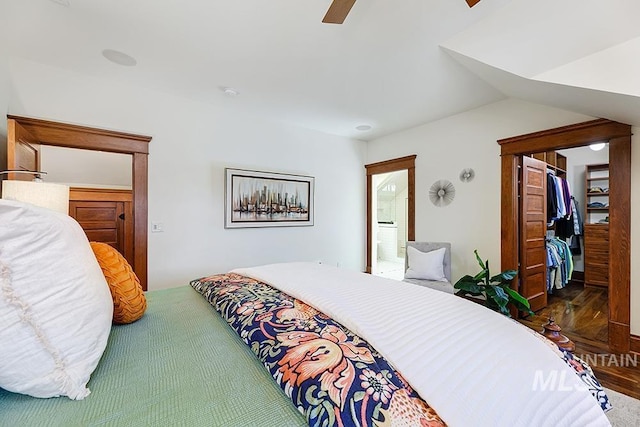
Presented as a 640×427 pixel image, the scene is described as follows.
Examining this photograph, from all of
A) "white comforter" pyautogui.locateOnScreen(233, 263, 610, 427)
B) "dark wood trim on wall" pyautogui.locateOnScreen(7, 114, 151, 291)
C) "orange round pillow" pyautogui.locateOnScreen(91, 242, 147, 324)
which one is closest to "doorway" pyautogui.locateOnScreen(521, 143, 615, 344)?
"white comforter" pyautogui.locateOnScreen(233, 263, 610, 427)

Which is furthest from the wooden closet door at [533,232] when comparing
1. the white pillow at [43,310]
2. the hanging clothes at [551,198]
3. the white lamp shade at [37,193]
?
the white lamp shade at [37,193]

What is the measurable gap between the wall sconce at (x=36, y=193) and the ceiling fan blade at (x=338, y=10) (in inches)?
80.6

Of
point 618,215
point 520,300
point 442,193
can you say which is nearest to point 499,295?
point 520,300

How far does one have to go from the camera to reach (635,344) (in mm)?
2221

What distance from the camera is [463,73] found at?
8.08ft

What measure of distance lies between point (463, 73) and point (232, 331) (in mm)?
2798

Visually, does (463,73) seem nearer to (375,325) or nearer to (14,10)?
(375,325)

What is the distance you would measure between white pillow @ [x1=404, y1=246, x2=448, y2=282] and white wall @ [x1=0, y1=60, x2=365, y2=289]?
1.38 metres

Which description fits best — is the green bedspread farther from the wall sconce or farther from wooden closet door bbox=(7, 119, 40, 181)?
wooden closet door bbox=(7, 119, 40, 181)

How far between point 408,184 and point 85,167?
473 cm

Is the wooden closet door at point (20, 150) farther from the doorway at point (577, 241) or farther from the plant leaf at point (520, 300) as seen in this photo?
the doorway at point (577, 241)

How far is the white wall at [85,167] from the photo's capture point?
3639 mm

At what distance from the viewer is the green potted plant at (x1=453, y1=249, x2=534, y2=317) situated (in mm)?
2480

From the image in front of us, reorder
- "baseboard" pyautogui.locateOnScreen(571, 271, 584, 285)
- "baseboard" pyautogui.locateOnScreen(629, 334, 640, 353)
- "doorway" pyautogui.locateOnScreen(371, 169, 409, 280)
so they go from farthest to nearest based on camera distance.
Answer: "doorway" pyautogui.locateOnScreen(371, 169, 409, 280), "baseboard" pyautogui.locateOnScreen(571, 271, 584, 285), "baseboard" pyautogui.locateOnScreen(629, 334, 640, 353)
